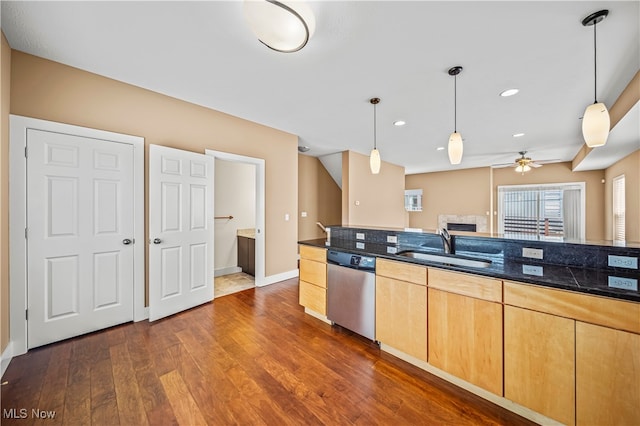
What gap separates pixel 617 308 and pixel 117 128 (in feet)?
13.5

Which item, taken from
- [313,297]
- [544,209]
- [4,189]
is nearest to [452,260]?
[313,297]

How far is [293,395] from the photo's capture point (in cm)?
165

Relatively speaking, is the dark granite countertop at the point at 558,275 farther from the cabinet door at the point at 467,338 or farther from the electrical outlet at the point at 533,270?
the cabinet door at the point at 467,338

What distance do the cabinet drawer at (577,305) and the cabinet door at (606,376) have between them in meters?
0.04

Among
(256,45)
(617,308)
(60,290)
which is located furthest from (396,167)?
(60,290)

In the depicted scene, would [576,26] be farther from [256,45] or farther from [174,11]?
[174,11]

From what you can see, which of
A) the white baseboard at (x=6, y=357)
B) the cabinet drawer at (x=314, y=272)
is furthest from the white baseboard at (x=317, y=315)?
the white baseboard at (x=6, y=357)

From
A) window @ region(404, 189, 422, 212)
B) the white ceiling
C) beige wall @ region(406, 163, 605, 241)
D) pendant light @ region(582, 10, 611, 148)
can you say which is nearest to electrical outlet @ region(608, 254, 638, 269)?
pendant light @ region(582, 10, 611, 148)

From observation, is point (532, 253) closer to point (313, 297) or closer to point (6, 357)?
point (313, 297)

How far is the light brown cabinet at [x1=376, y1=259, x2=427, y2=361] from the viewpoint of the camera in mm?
1864

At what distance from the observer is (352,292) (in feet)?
7.72

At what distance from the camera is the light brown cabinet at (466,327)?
60.0 inches

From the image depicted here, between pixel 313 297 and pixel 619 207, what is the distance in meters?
7.03
